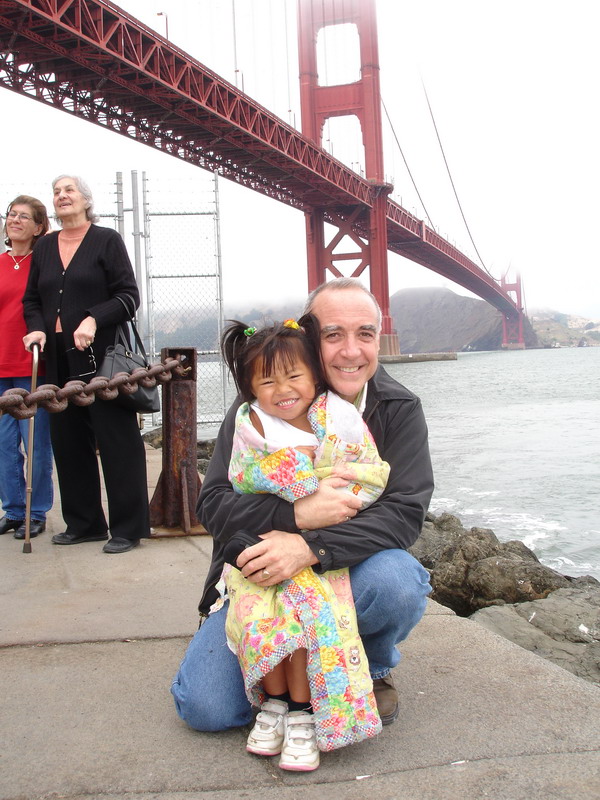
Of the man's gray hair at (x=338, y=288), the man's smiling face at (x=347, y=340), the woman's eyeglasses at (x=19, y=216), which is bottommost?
the man's smiling face at (x=347, y=340)

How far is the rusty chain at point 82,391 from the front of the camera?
1929 mm

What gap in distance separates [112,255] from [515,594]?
1950 mm

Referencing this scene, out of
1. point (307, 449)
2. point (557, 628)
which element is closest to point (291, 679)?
point (307, 449)

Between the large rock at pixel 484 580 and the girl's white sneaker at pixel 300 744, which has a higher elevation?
the girl's white sneaker at pixel 300 744

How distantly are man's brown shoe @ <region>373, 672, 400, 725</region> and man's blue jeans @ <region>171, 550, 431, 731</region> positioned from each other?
16 millimetres

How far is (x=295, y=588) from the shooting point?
54.1 inches

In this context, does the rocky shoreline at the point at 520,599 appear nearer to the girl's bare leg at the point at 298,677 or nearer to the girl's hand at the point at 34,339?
the girl's bare leg at the point at 298,677

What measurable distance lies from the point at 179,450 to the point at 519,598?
4.65 feet

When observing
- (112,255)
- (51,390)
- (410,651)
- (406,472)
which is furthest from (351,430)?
(112,255)

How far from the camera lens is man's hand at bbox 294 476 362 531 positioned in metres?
1.41

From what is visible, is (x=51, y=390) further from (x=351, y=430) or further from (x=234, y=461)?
(x=351, y=430)

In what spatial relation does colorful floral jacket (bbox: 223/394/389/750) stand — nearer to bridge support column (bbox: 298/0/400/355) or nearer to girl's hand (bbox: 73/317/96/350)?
girl's hand (bbox: 73/317/96/350)

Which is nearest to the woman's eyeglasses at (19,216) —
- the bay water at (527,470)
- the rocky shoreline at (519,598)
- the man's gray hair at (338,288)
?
the man's gray hair at (338,288)

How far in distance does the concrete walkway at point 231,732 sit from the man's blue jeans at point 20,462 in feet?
2.60
